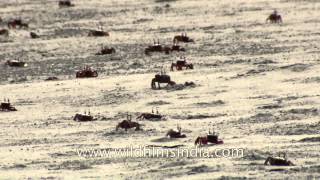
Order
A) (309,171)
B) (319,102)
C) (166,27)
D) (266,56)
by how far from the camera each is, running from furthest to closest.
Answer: (166,27) → (266,56) → (319,102) → (309,171)

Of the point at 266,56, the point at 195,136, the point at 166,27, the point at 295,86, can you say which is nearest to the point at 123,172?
the point at 195,136

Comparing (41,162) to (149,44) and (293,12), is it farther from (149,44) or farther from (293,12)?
(293,12)

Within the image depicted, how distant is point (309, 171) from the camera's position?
39.7 ft

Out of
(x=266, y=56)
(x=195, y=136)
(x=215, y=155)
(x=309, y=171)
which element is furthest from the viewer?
(x=266, y=56)

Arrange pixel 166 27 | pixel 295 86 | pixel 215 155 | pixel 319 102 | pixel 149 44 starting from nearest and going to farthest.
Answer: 1. pixel 215 155
2. pixel 319 102
3. pixel 295 86
4. pixel 149 44
5. pixel 166 27

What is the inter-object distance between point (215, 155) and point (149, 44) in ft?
33.1

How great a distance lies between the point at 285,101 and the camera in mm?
16672

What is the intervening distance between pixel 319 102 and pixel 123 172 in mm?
4333

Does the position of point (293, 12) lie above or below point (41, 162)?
above

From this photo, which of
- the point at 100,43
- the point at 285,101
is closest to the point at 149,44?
the point at 100,43

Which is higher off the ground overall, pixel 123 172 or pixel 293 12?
pixel 293 12

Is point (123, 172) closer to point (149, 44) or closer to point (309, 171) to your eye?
point (309, 171)

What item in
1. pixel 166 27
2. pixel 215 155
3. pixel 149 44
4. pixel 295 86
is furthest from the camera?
pixel 166 27

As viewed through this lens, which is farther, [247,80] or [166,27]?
[166,27]
